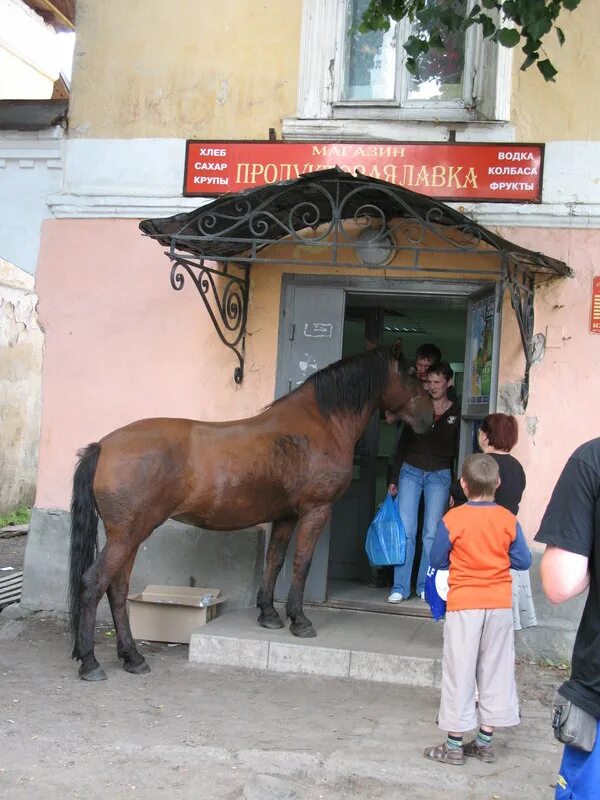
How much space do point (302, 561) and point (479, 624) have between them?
1.98 meters

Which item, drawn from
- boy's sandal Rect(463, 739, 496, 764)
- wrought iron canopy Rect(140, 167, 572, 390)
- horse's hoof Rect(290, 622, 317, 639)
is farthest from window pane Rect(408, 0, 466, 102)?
boy's sandal Rect(463, 739, 496, 764)

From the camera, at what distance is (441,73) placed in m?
7.07

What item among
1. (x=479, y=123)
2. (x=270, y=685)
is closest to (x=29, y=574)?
(x=270, y=685)

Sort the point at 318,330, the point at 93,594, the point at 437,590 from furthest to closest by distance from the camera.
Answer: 1. the point at 318,330
2. the point at 93,594
3. the point at 437,590

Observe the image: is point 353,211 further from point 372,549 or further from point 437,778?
point 437,778

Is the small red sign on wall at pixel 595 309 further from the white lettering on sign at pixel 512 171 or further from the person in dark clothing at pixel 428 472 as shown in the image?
the person in dark clothing at pixel 428 472

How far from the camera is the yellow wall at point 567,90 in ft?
21.4

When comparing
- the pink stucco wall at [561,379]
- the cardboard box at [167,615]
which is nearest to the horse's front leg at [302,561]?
the cardboard box at [167,615]

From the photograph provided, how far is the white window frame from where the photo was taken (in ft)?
22.6

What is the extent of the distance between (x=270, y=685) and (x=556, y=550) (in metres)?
3.53

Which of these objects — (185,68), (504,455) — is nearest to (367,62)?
(185,68)

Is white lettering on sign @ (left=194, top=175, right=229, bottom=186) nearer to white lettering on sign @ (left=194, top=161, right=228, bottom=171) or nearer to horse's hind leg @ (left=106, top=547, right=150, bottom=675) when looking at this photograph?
white lettering on sign @ (left=194, top=161, right=228, bottom=171)

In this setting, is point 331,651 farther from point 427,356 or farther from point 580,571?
point 580,571

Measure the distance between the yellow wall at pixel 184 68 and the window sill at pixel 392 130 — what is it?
21cm
